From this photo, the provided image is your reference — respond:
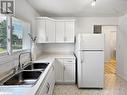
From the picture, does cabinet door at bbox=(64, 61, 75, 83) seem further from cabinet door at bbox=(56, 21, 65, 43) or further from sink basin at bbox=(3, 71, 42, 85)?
sink basin at bbox=(3, 71, 42, 85)

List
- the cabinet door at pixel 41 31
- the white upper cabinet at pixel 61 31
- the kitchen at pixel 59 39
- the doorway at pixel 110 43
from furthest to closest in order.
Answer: the doorway at pixel 110 43 → the white upper cabinet at pixel 61 31 → the cabinet door at pixel 41 31 → the kitchen at pixel 59 39

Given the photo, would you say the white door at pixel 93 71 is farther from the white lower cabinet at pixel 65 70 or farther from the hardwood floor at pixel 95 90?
the white lower cabinet at pixel 65 70

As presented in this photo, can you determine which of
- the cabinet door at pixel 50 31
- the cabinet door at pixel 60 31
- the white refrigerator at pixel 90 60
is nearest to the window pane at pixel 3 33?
the white refrigerator at pixel 90 60

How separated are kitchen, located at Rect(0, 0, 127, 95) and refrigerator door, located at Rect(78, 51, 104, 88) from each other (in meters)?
0.03

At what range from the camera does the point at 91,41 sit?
169 inches

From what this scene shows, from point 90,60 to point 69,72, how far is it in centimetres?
80

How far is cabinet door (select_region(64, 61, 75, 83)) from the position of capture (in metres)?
4.70

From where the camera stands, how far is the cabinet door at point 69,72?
4.70m

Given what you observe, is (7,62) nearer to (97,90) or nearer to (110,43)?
(97,90)

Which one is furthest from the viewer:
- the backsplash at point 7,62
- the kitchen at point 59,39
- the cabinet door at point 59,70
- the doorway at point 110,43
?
the doorway at point 110,43

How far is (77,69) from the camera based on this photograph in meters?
4.54

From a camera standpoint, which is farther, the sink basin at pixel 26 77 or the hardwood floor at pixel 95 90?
the hardwood floor at pixel 95 90

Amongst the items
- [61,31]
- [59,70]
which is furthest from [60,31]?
[59,70]

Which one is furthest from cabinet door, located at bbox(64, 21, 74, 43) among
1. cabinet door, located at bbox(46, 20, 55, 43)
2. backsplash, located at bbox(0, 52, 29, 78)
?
backsplash, located at bbox(0, 52, 29, 78)
